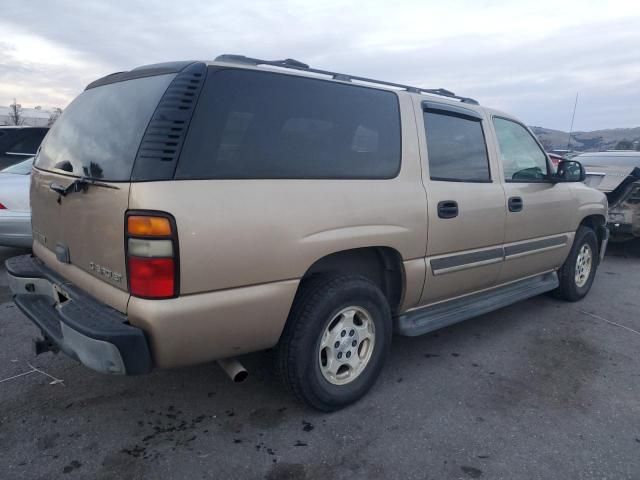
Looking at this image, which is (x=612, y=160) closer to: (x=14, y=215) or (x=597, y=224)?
(x=597, y=224)

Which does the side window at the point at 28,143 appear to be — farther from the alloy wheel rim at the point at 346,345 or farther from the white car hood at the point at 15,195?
the alloy wheel rim at the point at 346,345

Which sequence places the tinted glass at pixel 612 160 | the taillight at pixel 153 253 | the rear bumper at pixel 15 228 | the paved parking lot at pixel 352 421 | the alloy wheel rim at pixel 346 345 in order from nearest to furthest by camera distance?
the taillight at pixel 153 253, the paved parking lot at pixel 352 421, the alloy wheel rim at pixel 346 345, the rear bumper at pixel 15 228, the tinted glass at pixel 612 160

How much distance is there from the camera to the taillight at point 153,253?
2174 millimetres

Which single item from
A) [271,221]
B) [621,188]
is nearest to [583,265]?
[621,188]

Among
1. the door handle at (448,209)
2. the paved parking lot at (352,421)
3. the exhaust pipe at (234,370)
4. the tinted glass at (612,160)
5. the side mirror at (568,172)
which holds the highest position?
the tinted glass at (612,160)

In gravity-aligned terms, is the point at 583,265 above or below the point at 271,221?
below

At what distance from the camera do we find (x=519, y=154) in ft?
13.9

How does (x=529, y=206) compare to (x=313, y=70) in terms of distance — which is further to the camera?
(x=529, y=206)

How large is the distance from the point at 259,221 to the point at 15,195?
4.28 m

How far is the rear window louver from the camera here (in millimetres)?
2225

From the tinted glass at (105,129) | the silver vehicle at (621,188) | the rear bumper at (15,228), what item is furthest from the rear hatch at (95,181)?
the silver vehicle at (621,188)

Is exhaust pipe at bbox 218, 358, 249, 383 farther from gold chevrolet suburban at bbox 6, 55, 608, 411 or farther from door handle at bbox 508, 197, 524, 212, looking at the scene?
door handle at bbox 508, 197, 524, 212

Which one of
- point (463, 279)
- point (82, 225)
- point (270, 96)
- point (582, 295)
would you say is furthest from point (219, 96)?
point (582, 295)

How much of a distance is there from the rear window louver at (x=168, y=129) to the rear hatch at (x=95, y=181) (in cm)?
5
